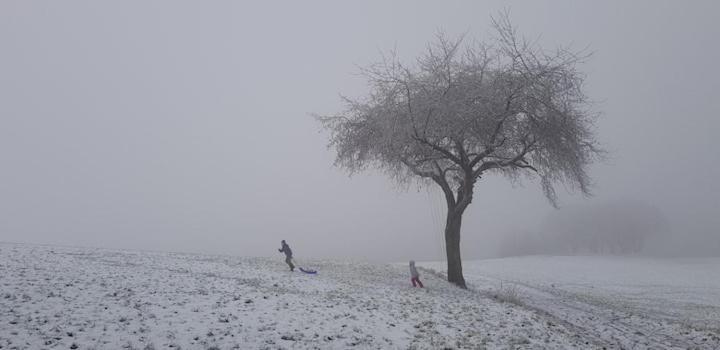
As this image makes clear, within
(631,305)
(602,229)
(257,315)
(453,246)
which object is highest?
(602,229)

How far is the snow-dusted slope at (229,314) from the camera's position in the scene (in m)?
9.35

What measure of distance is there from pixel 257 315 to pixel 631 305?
2188 cm

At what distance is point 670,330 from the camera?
16328mm

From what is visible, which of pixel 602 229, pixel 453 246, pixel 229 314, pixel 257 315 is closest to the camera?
pixel 229 314

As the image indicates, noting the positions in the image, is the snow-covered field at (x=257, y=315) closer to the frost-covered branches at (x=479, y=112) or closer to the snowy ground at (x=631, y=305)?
the snowy ground at (x=631, y=305)

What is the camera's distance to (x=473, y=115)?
1869 centimetres

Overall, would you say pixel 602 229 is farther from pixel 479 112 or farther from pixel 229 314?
pixel 229 314

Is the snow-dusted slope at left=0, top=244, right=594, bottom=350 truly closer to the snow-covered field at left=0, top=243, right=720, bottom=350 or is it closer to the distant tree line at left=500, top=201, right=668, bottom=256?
the snow-covered field at left=0, top=243, right=720, bottom=350

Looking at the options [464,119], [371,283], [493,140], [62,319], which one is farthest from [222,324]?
[493,140]

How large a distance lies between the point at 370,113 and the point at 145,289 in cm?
1295

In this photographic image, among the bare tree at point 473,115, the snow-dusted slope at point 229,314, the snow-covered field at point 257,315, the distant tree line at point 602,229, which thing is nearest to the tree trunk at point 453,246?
the bare tree at point 473,115

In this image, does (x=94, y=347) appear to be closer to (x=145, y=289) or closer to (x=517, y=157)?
(x=145, y=289)

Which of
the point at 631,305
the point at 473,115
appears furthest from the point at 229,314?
the point at 631,305

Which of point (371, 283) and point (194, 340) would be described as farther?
point (371, 283)
